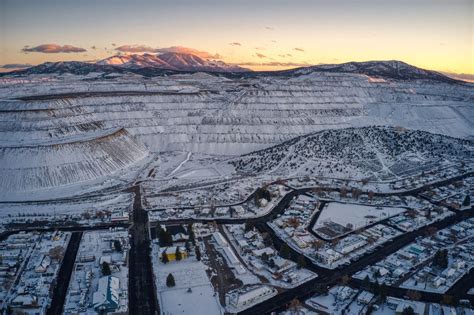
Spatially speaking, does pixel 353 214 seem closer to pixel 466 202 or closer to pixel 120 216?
pixel 466 202

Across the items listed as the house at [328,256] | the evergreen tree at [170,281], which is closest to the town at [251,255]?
the house at [328,256]

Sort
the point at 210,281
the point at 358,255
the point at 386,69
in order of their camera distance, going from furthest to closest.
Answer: the point at 386,69, the point at 358,255, the point at 210,281

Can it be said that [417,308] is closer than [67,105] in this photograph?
Yes

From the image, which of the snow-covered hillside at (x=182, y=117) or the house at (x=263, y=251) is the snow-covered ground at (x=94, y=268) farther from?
the snow-covered hillside at (x=182, y=117)

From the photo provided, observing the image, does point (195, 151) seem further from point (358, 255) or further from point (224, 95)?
point (358, 255)

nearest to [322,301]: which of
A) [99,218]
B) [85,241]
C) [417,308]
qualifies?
[417,308]

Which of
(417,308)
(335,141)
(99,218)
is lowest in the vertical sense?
(417,308)
